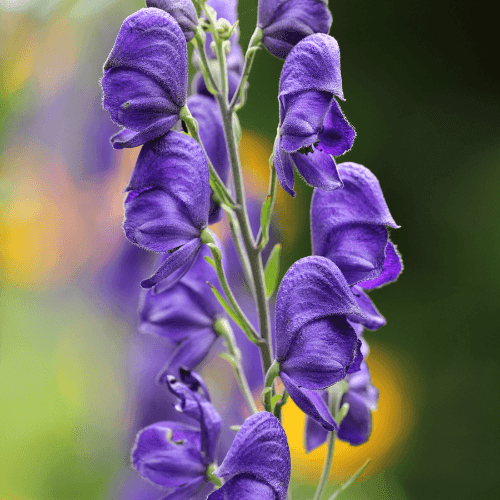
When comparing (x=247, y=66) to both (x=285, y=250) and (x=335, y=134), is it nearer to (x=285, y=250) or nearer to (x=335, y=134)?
(x=335, y=134)

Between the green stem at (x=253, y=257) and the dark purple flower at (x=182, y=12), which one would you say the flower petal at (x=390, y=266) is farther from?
the dark purple flower at (x=182, y=12)

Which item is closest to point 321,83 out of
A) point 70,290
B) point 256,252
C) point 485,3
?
point 256,252

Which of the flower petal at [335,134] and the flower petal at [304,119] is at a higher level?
the flower petal at [304,119]

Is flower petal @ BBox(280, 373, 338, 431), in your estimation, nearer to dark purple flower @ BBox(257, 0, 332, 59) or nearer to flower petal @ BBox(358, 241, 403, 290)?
flower petal @ BBox(358, 241, 403, 290)

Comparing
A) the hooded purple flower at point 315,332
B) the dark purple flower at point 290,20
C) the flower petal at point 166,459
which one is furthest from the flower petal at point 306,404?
the dark purple flower at point 290,20

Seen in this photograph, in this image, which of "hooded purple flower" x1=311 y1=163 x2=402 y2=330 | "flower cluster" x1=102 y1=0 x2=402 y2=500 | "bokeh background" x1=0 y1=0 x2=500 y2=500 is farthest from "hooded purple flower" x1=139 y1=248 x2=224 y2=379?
"bokeh background" x1=0 y1=0 x2=500 y2=500

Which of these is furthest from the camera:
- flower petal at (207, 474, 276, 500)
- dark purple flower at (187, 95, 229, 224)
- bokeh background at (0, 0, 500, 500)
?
bokeh background at (0, 0, 500, 500)
